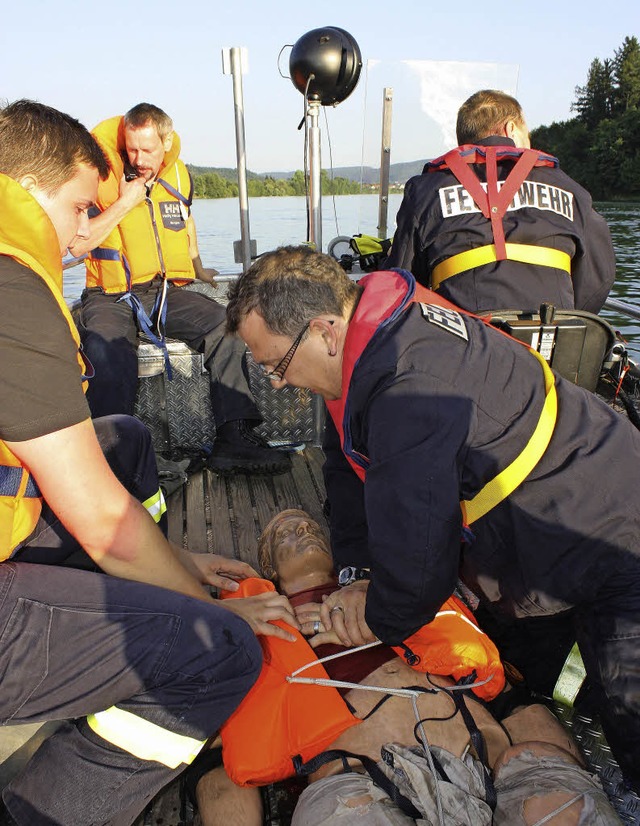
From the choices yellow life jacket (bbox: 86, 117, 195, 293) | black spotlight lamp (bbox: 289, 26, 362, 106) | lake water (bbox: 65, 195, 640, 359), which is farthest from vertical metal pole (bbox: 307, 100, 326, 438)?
yellow life jacket (bbox: 86, 117, 195, 293)

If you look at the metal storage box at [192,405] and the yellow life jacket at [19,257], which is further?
the metal storage box at [192,405]

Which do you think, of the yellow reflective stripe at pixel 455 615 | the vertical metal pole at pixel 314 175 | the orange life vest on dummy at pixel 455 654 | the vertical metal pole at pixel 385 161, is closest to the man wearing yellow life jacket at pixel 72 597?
the orange life vest on dummy at pixel 455 654

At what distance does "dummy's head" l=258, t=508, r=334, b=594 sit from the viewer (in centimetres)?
264

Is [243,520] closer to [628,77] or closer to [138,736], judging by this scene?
[138,736]

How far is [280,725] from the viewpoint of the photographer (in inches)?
70.9

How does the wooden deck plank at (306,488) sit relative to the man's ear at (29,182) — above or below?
below

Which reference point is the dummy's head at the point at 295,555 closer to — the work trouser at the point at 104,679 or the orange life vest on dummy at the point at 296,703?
the orange life vest on dummy at the point at 296,703

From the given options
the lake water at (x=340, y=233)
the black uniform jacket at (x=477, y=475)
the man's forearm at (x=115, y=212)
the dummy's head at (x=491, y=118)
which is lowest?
the lake water at (x=340, y=233)

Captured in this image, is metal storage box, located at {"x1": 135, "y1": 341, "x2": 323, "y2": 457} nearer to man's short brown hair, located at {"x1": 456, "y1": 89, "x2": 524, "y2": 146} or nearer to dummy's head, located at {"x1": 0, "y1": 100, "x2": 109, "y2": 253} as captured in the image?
man's short brown hair, located at {"x1": 456, "y1": 89, "x2": 524, "y2": 146}

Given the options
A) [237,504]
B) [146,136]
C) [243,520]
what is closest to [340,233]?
[146,136]

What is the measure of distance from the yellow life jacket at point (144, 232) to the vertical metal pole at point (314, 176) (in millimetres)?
1006

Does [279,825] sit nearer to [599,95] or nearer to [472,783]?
[472,783]

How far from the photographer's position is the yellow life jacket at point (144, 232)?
4285 millimetres

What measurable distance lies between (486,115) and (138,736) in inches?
137
